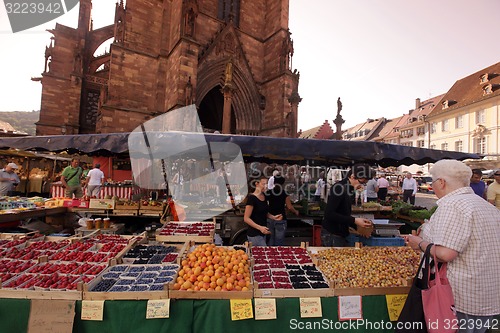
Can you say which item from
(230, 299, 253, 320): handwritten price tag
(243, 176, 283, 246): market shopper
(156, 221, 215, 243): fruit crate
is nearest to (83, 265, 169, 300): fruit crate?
(230, 299, 253, 320): handwritten price tag

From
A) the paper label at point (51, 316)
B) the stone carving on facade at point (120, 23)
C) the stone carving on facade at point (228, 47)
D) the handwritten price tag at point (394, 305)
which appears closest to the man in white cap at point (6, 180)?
the paper label at point (51, 316)

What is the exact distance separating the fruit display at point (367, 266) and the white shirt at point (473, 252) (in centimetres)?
92

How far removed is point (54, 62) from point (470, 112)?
42.2 metres

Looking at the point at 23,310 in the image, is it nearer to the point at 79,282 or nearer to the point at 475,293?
the point at 79,282

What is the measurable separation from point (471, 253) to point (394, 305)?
1186 millimetres

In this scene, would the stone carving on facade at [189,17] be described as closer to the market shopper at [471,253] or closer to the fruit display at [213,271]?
the fruit display at [213,271]

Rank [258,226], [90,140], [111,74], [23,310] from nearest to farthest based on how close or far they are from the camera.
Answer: [23,310], [258,226], [90,140], [111,74]

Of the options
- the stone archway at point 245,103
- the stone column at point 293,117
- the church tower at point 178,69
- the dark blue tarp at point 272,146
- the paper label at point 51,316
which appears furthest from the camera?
the stone archway at point 245,103

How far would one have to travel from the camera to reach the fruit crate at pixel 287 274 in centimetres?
270

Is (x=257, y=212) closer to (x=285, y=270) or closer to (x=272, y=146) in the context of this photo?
(x=272, y=146)

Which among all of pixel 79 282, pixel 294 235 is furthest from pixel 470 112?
pixel 79 282

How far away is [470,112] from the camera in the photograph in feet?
95.3

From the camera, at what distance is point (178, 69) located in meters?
13.0

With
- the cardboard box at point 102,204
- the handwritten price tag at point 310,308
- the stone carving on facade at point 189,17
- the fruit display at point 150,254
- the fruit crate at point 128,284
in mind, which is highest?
the stone carving on facade at point 189,17
